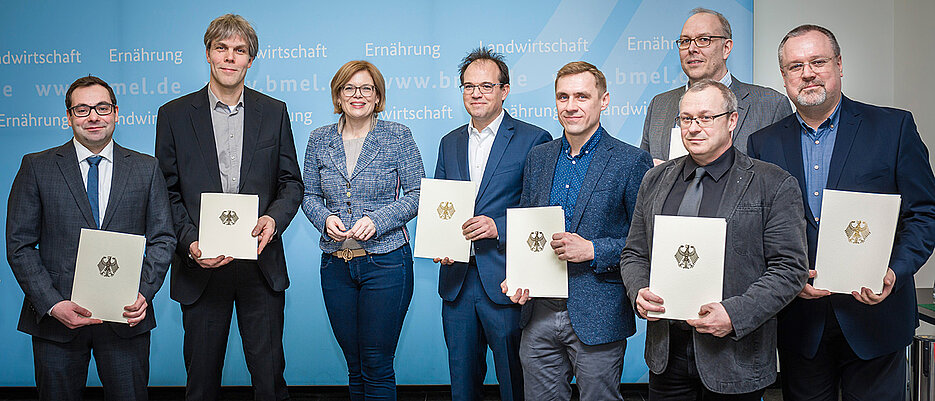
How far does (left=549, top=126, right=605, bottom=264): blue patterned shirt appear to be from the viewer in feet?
8.80

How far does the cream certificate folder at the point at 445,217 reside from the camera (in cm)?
294

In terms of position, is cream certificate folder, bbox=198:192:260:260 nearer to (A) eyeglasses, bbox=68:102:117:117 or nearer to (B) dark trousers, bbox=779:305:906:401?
(A) eyeglasses, bbox=68:102:117:117

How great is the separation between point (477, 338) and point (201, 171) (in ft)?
4.91

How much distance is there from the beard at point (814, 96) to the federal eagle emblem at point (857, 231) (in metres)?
0.48

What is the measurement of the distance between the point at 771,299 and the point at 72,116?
2.85m

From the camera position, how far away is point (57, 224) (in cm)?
285

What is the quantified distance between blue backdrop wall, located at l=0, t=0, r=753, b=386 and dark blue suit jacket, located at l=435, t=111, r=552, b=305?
1684 mm

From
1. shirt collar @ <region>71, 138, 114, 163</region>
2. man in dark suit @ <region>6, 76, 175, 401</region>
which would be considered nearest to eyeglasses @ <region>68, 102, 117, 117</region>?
man in dark suit @ <region>6, 76, 175, 401</region>

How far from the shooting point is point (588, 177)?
262cm

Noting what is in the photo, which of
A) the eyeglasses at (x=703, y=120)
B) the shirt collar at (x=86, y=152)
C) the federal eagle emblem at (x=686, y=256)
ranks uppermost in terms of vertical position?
the eyeglasses at (x=703, y=120)

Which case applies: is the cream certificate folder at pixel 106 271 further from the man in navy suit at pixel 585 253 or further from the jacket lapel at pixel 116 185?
the man in navy suit at pixel 585 253

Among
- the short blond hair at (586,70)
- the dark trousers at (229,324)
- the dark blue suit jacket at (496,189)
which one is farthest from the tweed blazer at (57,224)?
the short blond hair at (586,70)

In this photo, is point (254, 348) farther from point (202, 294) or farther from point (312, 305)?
point (312, 305)

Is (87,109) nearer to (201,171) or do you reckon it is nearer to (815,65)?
(201,171)
